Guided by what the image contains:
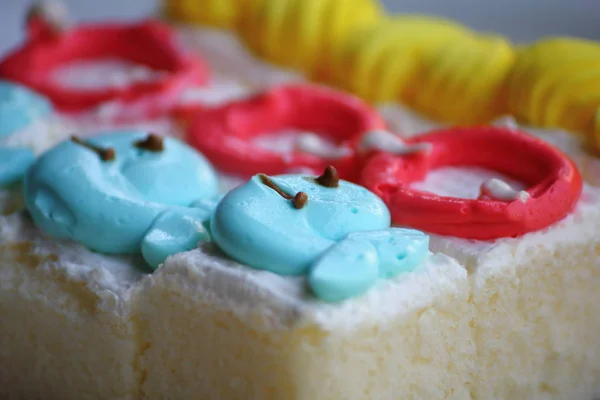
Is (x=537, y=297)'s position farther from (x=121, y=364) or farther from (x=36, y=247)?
(x=36, y=247)

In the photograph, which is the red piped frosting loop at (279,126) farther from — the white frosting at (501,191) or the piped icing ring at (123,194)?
the white frosting at (501,191)

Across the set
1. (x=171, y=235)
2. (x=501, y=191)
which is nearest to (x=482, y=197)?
(x=501, y=191)

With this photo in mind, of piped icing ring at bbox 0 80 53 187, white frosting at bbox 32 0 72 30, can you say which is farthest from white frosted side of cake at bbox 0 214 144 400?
white frosting at bbox 32 0 72 30

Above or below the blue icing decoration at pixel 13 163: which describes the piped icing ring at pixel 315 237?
above

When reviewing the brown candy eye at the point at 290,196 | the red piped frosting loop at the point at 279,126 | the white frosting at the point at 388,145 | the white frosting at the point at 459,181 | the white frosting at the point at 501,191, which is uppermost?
the brown candy eye at the point at 290,196

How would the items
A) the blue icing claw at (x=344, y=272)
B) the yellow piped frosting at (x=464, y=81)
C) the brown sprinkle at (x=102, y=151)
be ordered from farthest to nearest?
the yellow piped frosting at (x=464, y=81), the brown sprinkle at (x=102, y=151), the blue icing claw at (x=344, y=272)

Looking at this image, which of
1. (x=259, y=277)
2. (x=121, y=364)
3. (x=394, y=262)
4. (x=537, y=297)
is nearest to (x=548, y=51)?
(x=537, y=297)

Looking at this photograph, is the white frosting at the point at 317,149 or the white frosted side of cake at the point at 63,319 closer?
the white frosted side of cake at the point at 63,319

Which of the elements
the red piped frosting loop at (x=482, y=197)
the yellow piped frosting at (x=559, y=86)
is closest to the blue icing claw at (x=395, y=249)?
the red piped frosting loop at (x=482, y=197)
